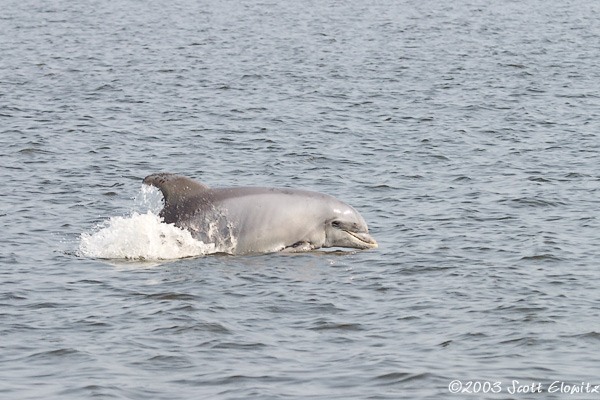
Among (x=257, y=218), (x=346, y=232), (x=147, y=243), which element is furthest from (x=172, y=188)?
(x=346, y=232)

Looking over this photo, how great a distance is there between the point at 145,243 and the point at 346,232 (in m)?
3.83

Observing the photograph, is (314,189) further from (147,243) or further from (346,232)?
(147,243)

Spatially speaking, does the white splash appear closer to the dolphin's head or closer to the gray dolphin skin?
the gray dolphin skin

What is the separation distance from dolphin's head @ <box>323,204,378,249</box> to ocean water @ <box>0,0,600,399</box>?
321 mm

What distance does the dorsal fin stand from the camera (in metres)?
19.5

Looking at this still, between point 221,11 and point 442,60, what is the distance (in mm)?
23937

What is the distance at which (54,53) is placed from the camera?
46812 mm

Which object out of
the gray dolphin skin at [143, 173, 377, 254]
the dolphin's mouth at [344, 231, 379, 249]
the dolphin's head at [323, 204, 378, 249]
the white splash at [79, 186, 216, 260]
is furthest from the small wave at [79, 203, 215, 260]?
the dolphin's mouth at [344, 231, 379, 249]

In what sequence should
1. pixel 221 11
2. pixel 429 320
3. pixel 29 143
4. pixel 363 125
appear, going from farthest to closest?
pixel 221 11
pixel 363 125
pixel 29 143
pixel 429 320

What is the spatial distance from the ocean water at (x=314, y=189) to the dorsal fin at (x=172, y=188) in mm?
318

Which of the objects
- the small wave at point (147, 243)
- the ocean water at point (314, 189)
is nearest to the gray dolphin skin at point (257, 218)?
the small wave at point (147, 243)

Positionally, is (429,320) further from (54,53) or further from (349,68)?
(54,53)

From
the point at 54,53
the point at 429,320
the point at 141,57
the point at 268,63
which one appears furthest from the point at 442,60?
the point at 429,320

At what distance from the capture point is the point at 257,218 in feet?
65.8
